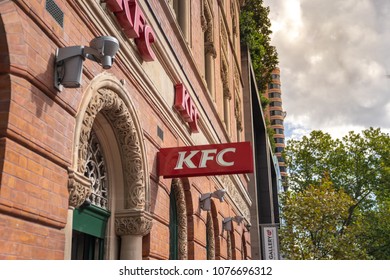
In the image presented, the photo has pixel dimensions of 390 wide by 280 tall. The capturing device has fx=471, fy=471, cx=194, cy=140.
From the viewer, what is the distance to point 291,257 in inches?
1059

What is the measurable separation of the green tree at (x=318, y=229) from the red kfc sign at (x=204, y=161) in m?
19.4

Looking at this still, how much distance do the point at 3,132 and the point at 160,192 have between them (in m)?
4.36

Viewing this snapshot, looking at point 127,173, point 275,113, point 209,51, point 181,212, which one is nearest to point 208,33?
point 209,51

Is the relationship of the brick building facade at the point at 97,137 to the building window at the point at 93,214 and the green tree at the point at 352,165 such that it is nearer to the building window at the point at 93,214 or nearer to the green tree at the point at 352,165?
the building window at the point at 93,214

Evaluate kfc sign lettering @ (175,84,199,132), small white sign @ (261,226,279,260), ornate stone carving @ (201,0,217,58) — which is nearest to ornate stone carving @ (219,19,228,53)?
ornate stone carving @ (201,0,217,58)

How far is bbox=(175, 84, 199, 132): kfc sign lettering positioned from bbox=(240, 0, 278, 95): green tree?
18884 millimetres

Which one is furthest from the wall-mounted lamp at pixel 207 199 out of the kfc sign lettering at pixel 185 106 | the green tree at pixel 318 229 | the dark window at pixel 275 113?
the dark window at pixel 275 113

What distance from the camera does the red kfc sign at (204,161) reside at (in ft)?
25.3

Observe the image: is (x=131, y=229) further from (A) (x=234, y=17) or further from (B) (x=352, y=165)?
(B) (x=352, y=165)

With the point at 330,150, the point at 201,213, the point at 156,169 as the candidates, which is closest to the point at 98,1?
the point at 156,169

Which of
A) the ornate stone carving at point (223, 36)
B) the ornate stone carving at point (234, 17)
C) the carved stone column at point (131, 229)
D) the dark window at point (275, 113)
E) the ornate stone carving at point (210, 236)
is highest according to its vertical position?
the dark window at point (275, 113)

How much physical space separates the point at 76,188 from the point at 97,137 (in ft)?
6.35

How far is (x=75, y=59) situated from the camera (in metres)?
4.62
